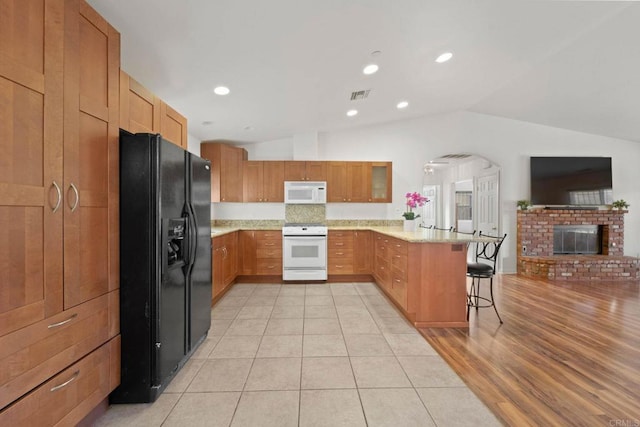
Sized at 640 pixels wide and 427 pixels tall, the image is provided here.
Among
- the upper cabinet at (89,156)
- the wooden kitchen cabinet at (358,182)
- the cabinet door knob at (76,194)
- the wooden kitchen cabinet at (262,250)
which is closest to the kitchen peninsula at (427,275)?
the wooden kitchen cabinet at (262,250)

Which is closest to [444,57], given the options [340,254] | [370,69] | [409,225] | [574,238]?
[370,69]

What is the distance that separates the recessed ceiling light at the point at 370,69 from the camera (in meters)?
3.14

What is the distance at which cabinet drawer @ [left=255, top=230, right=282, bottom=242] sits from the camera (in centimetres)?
487

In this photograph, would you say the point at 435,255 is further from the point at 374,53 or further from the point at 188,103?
the point at 188,103

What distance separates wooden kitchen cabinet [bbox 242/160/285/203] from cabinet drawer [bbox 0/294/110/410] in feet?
11.9

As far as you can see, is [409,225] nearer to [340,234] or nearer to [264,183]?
[340,234]

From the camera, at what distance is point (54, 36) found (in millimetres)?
1300

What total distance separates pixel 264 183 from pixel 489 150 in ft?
14.1

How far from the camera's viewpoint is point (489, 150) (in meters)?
5.55

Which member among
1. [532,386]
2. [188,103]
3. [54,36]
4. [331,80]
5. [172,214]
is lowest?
[532,386]

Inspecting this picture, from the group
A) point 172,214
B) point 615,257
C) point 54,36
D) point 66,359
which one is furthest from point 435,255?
point 615,257

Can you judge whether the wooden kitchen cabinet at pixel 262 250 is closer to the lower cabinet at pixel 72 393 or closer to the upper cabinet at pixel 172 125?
the upper cabinet at pixel 172 125

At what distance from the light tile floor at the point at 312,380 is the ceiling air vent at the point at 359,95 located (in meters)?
2.80

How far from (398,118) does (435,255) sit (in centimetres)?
325
